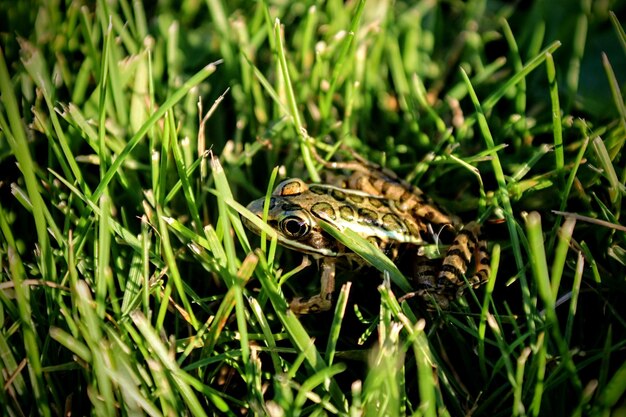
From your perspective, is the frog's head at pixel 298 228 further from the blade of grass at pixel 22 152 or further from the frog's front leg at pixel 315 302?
the blade of grass at pixel 22 152

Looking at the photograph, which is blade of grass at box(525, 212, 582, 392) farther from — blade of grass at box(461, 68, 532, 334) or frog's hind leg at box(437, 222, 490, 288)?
frog's hind leg at box(437, 222, 490, 288)

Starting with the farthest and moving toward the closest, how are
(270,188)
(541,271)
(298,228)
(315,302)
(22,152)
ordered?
(298,228) < (315,302) < (270,188) < (22,152) < (541,271)

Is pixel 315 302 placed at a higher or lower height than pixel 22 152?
lower

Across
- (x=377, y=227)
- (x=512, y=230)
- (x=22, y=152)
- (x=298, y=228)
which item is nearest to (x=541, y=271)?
(x=512, y=230)

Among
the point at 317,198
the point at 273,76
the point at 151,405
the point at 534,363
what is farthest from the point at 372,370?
the point at 273,76

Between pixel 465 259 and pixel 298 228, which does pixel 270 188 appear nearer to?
pixel 298 228

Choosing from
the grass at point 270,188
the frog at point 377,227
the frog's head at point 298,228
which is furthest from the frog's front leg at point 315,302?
the frog's head at point 298,228

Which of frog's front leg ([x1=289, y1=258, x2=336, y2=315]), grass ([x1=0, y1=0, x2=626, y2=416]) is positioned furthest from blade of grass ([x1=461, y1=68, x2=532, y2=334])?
frog's front leg ([x1=289, y1=258, x2=336, y2=315])
